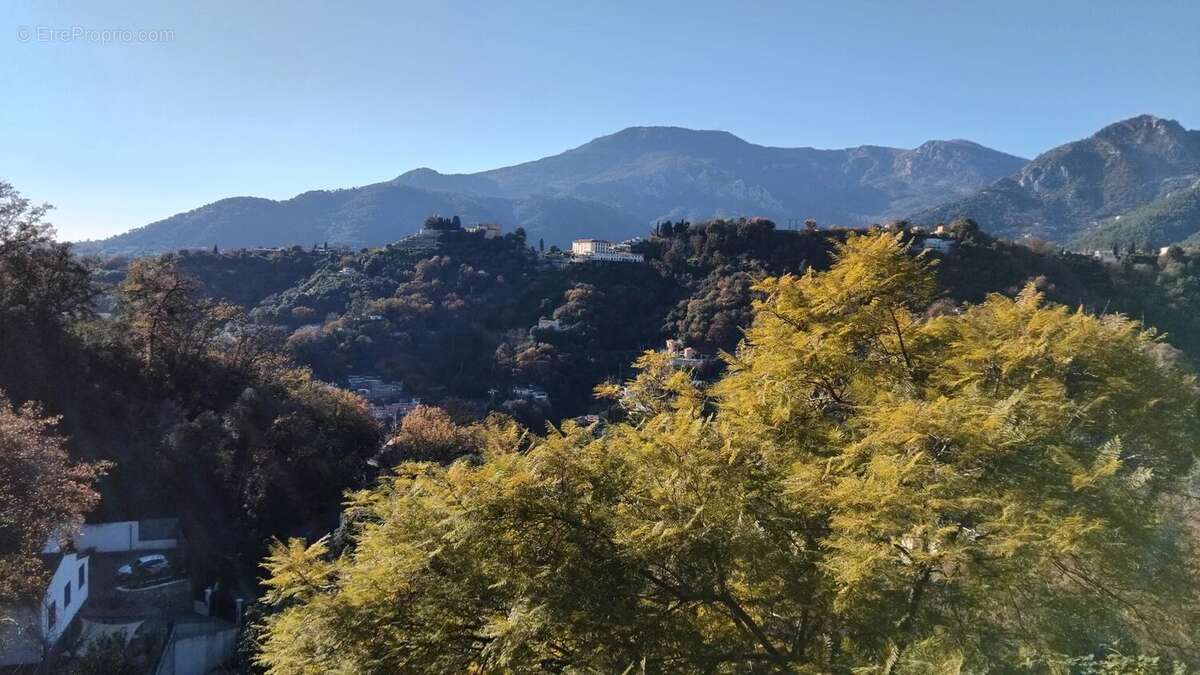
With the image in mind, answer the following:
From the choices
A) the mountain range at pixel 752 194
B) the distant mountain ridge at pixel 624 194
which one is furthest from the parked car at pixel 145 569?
the distant mountain ridge at pixel 624 194

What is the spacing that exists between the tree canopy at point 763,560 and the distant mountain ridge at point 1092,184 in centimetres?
6355

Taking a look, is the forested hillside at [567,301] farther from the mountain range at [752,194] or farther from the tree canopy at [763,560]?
the tree canopy at [763,560]

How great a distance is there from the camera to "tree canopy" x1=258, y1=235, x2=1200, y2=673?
160 inches

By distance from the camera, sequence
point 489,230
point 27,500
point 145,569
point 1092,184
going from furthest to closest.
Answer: point 1092,184
point 489,230
point 145,569
point 27,500

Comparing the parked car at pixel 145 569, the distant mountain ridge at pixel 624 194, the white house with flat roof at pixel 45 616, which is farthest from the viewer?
the distant mountain ridge at pixel 624 194

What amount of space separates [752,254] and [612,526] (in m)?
30.7

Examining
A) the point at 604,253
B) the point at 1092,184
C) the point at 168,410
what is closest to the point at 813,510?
the point at 168,410

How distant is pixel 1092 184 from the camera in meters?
72.6

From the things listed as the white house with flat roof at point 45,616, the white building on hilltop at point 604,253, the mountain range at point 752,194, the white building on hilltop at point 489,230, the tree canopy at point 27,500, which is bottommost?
the white house with flat roof at point 45,616

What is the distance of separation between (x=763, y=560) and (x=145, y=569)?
13.3 metres

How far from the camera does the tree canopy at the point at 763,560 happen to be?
407cm

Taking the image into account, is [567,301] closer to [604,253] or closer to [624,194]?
[604,253]

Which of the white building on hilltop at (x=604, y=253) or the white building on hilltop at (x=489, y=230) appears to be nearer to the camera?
the white building on hilltop at (x=604, y=253)

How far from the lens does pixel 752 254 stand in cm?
3362
